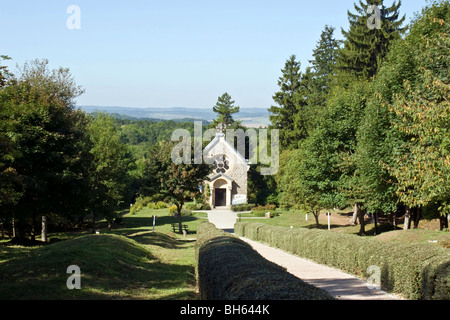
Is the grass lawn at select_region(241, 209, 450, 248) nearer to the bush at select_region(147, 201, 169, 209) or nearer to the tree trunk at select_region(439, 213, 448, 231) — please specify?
the tree trunk at select_region(439, 213, 448, 231)

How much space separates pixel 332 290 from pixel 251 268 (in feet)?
14.3

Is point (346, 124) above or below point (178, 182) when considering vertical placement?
above

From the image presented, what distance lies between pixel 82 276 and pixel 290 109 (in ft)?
199

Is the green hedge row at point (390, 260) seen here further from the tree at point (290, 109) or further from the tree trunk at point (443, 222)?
the tree at point (290, 109)

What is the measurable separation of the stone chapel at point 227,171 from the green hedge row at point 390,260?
41.4 m

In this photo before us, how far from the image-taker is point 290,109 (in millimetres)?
68375

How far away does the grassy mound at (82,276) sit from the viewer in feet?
28.3

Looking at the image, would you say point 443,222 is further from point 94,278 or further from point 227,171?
point 227,171

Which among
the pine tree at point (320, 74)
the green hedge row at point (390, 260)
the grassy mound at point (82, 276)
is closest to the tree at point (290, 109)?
the pine tree at point (320, 74)

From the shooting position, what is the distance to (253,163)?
68125 mm

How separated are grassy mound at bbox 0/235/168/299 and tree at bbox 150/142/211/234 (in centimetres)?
1909
